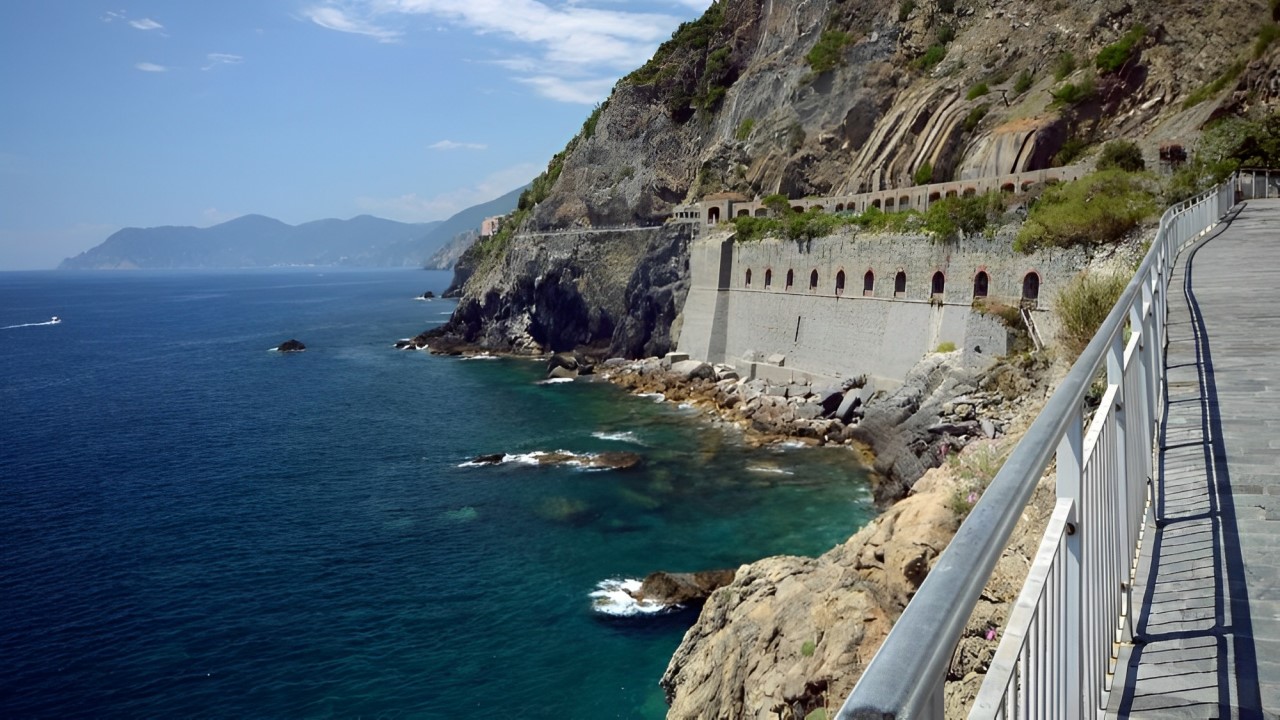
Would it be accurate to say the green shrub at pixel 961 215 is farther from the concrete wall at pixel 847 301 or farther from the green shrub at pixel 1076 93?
the green shrub at pixel 1076 93

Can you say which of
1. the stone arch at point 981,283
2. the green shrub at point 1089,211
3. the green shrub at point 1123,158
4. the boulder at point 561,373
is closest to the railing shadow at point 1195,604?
the green shrub at point 1089,211

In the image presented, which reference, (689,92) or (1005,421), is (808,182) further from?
(1005,421)

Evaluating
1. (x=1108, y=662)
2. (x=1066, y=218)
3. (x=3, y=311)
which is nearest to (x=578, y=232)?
(x=1066, y=218)

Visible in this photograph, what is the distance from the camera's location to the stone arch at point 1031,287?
89.7 ft

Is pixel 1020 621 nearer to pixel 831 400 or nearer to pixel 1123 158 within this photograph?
pixel 831 400

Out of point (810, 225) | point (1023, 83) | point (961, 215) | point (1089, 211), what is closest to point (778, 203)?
point (810, 225)

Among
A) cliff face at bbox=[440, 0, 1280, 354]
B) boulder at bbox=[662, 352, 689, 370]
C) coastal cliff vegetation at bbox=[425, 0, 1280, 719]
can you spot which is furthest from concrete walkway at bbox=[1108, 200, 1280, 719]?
boulder at bbox=[662, 352, 689, 370]

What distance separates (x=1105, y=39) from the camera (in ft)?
130

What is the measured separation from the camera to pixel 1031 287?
1087 inches

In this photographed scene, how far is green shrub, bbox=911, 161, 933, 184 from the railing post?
42.5m

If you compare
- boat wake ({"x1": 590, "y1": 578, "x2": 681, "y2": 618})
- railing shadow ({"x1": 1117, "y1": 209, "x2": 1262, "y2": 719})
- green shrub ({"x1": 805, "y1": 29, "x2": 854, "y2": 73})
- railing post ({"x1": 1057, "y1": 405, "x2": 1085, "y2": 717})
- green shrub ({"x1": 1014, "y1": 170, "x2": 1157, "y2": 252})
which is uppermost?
green shrub ({"x1": 805, "y1": 29, "x2": 854, "y2": 73})

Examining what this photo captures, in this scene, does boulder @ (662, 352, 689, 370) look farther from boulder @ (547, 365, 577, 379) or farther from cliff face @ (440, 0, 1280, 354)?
boulder @ (547, 365, 577, 379)

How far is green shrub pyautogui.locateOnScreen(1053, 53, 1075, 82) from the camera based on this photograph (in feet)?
131

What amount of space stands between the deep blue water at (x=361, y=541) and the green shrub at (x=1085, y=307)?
995cm
